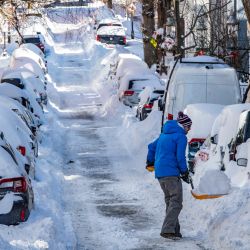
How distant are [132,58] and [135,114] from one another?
1071 centimetres

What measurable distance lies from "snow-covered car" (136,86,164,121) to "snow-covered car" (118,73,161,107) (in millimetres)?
3397

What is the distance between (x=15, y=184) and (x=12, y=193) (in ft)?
0.45

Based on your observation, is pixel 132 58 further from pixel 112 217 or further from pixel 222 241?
pixel 222 241

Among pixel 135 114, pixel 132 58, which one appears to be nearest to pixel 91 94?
pixel 132 58

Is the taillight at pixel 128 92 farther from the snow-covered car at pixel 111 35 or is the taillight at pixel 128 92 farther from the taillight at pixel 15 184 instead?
the snow-covered car at pixel 111 35

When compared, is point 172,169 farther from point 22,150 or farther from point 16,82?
point 16,82

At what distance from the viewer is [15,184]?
1053 centimetres

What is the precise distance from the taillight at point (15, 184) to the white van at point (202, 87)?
23.0 ft

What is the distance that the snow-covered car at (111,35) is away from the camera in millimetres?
62094

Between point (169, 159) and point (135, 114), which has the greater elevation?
point (169, 159)

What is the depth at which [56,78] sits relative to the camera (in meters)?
48.6

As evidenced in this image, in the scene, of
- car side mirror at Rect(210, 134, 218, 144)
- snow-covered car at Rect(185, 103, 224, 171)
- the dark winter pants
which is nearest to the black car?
snow-covered car at Rect(185, 103, 224, 171)

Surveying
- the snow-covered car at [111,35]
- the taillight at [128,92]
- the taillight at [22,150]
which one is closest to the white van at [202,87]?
the taillight at [22,150]

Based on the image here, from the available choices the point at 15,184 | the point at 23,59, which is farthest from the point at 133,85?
the point at 15,184
